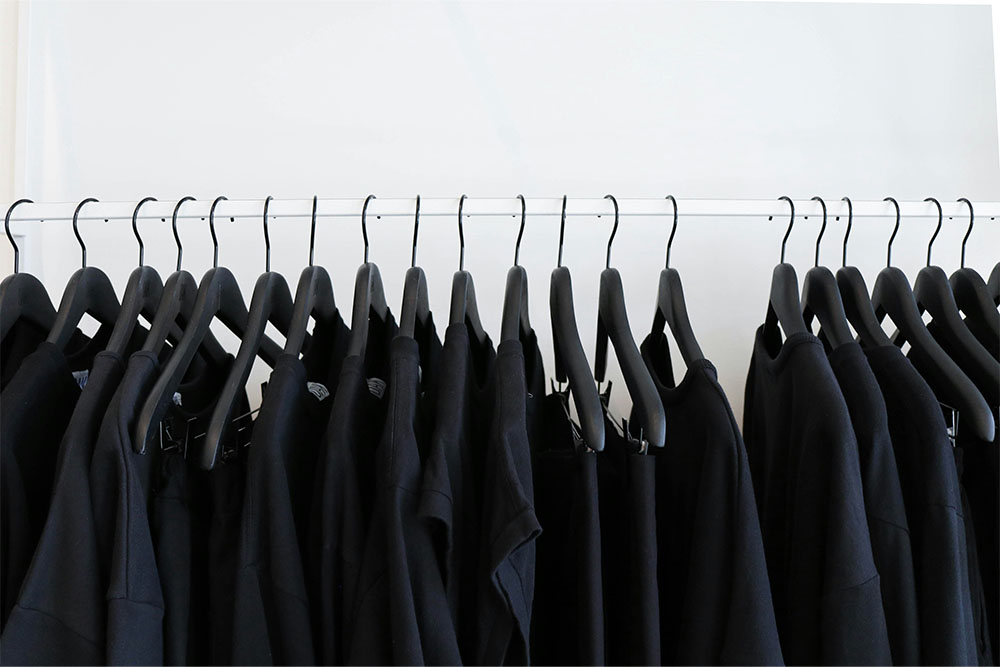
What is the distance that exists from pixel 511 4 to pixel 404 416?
0.90 metres

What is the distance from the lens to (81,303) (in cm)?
91

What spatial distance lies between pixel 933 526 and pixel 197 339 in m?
0.74

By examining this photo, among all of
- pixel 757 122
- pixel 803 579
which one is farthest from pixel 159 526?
pixel 757 122

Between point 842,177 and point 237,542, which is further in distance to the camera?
point 842,177

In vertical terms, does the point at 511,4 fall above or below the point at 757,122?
above

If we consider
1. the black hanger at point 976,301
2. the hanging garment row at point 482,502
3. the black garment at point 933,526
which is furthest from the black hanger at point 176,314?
the black hanger at point 976,301

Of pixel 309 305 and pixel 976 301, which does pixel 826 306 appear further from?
pixel 309 305

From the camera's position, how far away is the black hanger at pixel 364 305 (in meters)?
0.85

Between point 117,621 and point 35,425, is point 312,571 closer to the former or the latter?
point 117,621

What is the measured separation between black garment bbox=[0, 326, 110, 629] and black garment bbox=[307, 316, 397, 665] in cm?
27

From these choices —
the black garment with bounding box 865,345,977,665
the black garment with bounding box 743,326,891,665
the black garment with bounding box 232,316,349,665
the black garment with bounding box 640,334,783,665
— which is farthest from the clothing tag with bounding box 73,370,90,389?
the black garment with bounding box 865,345,977,665

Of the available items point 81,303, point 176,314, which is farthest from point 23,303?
point 176,314

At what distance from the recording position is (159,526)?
80 centimetres

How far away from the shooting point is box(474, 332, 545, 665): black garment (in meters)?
0.71
